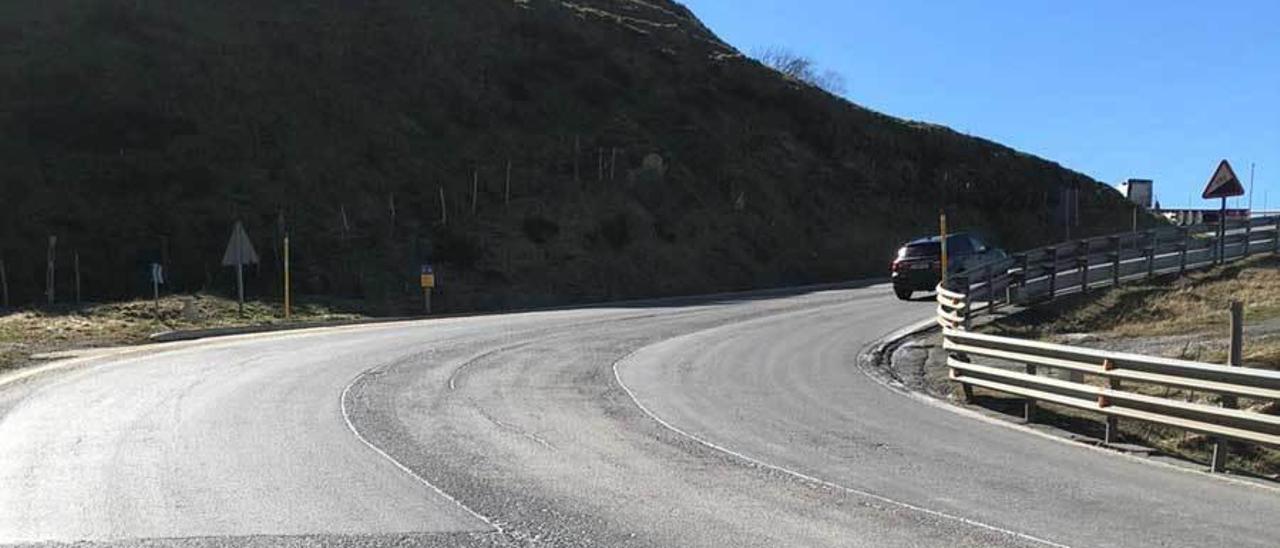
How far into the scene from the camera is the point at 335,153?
42688 mm

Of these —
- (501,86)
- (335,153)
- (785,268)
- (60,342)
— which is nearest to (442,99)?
(501,86)

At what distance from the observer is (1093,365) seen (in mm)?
10266

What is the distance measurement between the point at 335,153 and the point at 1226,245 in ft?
108

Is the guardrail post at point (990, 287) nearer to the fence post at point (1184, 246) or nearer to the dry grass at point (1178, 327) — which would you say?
the dry grass at point (1178, 327)

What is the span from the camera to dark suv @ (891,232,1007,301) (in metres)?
26.2

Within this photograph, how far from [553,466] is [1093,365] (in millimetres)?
5696

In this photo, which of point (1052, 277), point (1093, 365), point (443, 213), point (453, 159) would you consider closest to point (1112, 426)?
point (1093, 365)

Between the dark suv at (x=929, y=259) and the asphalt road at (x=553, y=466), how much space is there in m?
12.3

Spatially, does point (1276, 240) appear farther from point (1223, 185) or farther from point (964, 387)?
point (964, 387)

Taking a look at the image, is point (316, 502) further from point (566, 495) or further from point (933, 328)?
point (933, 328)

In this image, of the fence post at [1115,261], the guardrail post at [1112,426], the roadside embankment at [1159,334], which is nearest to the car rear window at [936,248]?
the fence post at [1115,261]

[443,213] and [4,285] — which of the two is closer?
[4,285]

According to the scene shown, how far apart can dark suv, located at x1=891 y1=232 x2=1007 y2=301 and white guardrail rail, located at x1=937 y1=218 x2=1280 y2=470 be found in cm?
393

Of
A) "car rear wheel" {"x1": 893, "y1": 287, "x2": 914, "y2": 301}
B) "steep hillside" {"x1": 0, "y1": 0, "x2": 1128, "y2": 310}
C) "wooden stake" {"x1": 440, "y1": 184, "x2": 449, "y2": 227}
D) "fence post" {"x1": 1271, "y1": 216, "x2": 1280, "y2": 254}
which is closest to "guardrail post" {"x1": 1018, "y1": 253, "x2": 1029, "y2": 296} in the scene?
"car rear wheel" {"x1": 893, "y1": 287, "x2": 914, "y2": 301}
